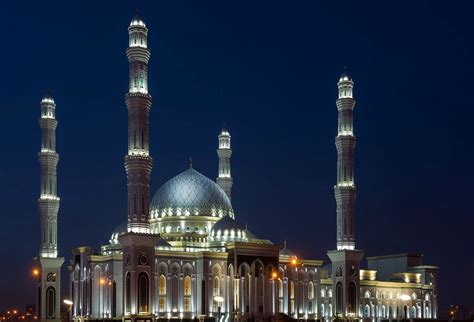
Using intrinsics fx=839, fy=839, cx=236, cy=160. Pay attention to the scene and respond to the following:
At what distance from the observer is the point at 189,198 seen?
294 feet

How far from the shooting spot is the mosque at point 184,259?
7294cm

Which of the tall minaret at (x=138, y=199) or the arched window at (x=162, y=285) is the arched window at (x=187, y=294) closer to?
the arched window at (x=162, y=285)

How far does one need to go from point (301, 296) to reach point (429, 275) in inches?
900

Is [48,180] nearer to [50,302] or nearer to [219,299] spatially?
[50,302]

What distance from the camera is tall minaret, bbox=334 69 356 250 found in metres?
85.9

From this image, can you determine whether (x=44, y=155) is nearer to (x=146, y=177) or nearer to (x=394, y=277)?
(x=146, y=177)

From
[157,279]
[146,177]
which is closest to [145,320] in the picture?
[157,279]

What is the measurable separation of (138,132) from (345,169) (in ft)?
80.0

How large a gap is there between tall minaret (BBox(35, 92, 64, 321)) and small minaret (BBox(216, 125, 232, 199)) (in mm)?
21533

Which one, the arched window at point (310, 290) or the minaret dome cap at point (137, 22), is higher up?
the minaret dome cap at point (137, 22)

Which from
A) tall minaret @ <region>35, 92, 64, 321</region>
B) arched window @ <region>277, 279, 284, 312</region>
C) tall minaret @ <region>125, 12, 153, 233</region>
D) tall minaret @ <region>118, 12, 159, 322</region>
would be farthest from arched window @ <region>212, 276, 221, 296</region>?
tall minaret @ <region>35, 92, 64, 321</region>

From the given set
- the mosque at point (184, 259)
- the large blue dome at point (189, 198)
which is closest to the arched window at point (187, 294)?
the mosque at point (184, 259)

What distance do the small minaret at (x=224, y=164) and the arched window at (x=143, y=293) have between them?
1139 inches

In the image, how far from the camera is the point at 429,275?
103 m
